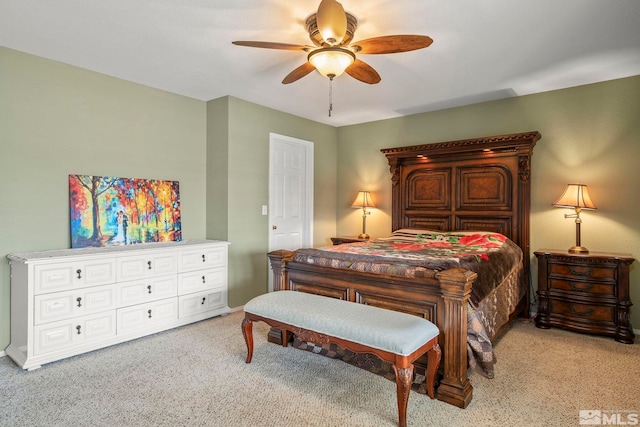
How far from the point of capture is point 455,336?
2.16m

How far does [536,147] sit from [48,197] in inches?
186

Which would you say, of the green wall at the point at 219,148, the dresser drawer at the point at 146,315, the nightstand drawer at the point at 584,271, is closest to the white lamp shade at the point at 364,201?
the green wall at the point at 219,148

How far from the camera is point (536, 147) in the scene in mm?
3914

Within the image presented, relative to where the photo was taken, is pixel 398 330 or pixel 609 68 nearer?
pixel 398 330

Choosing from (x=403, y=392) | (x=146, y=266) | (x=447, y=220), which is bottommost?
(x=403, y=392)

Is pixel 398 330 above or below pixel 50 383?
above

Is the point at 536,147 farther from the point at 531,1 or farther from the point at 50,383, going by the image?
the point at 50,383

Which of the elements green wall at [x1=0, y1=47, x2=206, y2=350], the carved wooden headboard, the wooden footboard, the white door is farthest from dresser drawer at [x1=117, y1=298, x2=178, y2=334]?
the carved wooden headboard

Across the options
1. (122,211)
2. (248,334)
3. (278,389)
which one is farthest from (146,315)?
(278,389)

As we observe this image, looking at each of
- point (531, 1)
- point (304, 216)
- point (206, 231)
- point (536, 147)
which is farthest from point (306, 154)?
point (531, 1)

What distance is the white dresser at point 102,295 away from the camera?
265 centimetres

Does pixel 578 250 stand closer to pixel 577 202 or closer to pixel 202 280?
pixel 577 202

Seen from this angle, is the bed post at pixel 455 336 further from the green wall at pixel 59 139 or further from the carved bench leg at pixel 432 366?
the green wall at pixel 59 139

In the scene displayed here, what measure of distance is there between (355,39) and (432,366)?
231 centimetres
